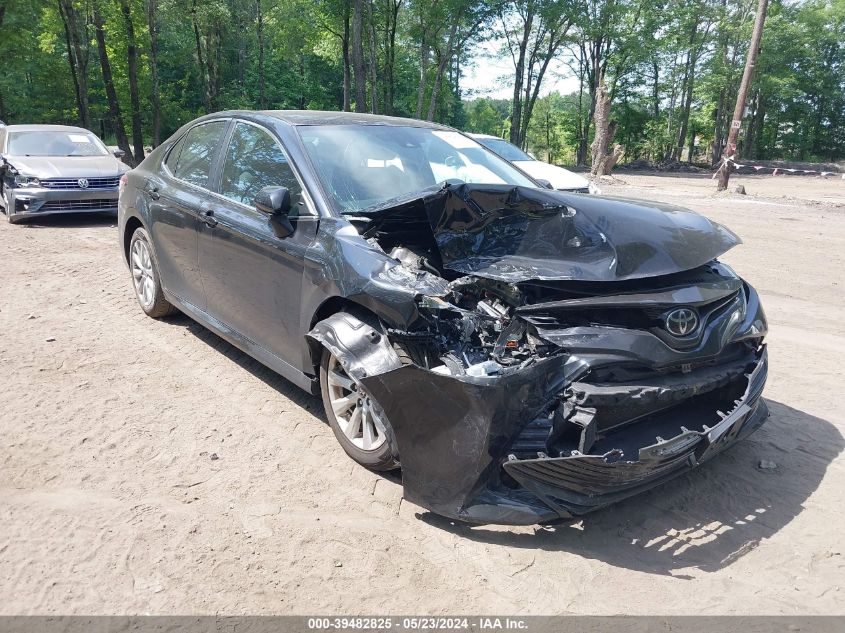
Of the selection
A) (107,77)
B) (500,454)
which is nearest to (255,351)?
(500,454)

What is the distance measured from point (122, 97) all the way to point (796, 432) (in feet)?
127

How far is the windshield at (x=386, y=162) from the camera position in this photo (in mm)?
3932

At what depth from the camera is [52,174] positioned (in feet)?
35.4

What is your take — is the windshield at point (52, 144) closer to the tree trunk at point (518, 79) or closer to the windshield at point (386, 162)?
the windshield at point (386, 162)

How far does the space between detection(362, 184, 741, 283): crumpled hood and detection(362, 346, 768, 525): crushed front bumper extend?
23.6 inches

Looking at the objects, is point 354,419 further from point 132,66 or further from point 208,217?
point 132,66

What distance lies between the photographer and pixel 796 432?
13.3ft

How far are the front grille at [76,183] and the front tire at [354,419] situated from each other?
30.5 feet

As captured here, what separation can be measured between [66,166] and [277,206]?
952 cm

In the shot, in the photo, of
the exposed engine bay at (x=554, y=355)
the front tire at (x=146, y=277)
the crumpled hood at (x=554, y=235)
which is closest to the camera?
the exposed engine bay at (x=554, y=355)

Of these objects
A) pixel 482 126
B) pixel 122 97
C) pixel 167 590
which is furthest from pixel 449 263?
→ pixel 482 126

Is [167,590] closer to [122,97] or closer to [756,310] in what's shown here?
[756,310]

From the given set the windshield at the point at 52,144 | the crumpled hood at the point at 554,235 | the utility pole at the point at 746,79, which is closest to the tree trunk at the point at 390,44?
the utility pole at the point at 746,79

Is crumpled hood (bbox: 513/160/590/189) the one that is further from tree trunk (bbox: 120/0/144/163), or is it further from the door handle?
tree trunk (bbox: 120/0/144/163)
